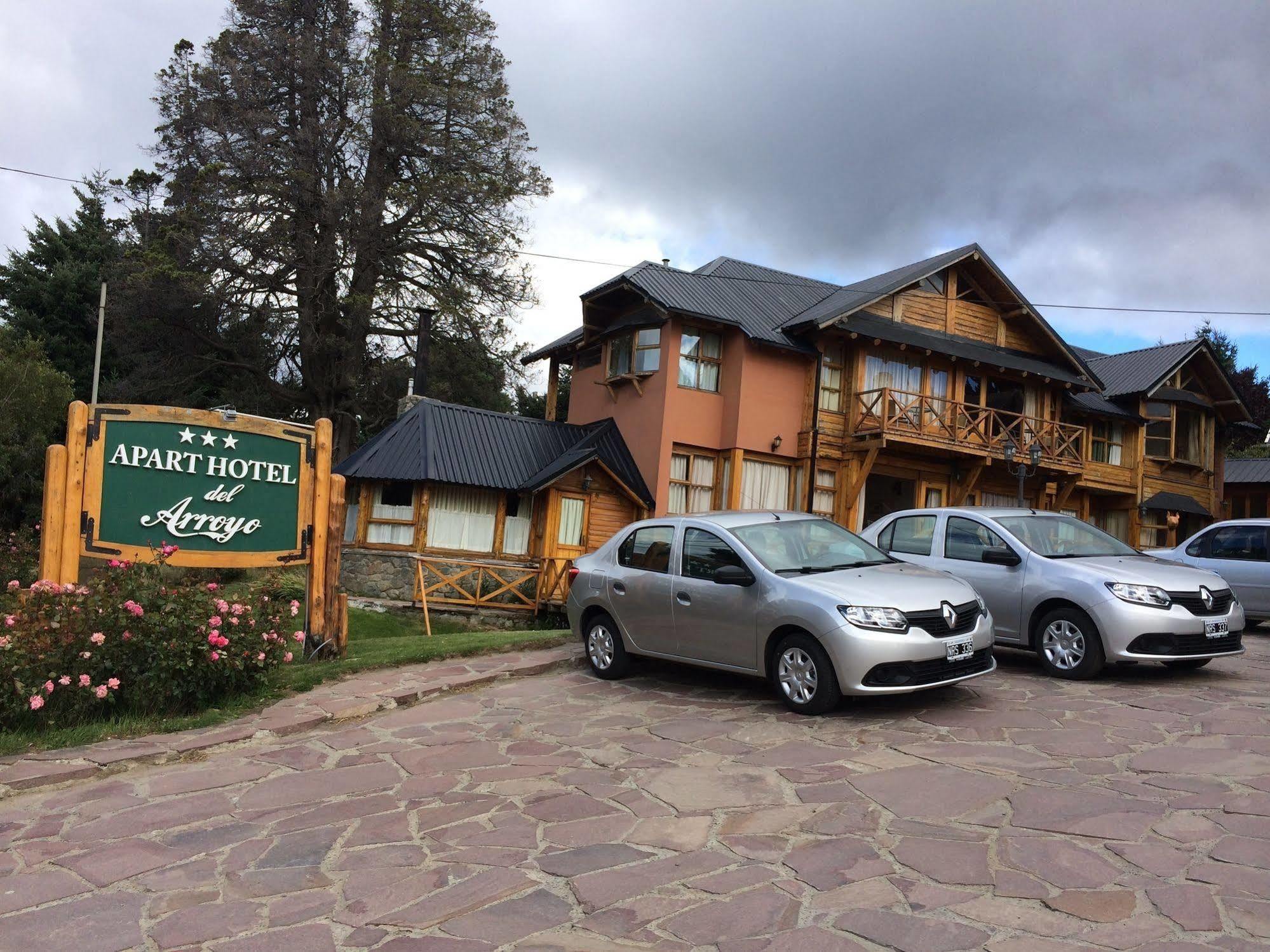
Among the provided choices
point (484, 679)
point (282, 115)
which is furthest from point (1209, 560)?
point (282, 115)

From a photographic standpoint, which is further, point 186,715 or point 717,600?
point 717,600

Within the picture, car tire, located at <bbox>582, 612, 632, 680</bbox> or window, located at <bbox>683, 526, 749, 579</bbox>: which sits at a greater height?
window, located at <bbox>683, 526, 749, 579</bbox>

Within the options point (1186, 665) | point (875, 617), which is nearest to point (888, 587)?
point (875, 617)

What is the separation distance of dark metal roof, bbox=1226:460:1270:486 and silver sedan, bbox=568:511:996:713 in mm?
34497

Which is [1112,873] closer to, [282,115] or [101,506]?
[101,506]

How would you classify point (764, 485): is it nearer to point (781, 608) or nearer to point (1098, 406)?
point (1098, 406)

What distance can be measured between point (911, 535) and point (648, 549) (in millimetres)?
3219

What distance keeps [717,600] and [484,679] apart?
252 centimetres

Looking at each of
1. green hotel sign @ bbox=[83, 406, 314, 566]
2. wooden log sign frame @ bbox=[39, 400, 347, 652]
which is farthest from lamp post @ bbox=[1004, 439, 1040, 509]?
green hotel sign @ bbox=[83, 406, 314, 566]

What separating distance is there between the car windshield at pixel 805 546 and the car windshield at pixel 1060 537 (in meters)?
1.83

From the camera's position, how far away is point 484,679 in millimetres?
9164

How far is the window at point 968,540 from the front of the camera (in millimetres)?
9727

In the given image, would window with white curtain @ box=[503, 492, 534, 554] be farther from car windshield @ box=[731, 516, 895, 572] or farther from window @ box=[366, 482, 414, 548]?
car windshield @ box=[731, 516, 895, 572]

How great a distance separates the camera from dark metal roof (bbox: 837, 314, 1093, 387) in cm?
2308
